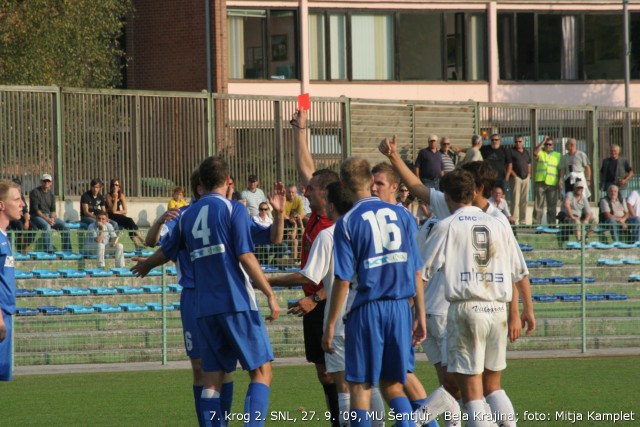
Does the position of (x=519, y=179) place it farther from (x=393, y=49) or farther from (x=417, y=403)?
(x=417, y=403)

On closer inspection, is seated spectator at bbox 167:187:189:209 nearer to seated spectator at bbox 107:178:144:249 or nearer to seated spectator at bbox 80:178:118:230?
seated spectator at bbox 107:178:144:249

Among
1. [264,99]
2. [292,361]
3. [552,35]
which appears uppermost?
[552,35]

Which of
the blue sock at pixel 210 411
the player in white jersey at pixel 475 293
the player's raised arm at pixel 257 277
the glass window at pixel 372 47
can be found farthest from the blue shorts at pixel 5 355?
the glass window at pixel 372 47

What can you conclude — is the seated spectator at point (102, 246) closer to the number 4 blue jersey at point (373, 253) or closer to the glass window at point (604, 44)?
the number 4 blue jersey at point (373, 253)

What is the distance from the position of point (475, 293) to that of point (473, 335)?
295 mm

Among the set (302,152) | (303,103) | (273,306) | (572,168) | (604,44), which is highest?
(604,44)

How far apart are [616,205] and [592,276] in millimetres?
4294

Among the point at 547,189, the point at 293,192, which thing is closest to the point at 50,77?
the point at 293,192

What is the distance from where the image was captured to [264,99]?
27.7 meters

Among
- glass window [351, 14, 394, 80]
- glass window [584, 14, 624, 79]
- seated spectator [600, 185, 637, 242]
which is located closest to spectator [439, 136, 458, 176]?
seated spectator [600, 185, 637, 242]

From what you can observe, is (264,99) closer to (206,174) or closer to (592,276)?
(592,276)

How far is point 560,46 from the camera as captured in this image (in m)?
39.8

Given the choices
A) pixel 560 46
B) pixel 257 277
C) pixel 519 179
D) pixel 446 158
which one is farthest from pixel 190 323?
pixel 560 46

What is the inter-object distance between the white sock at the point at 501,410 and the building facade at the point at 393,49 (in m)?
27.6
